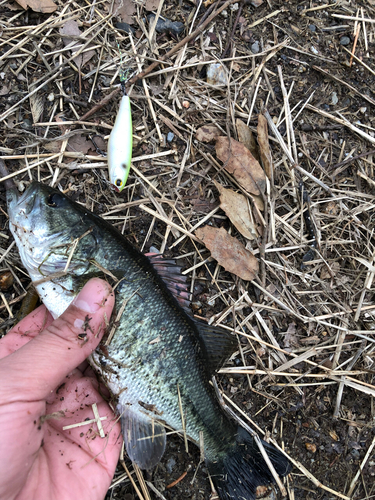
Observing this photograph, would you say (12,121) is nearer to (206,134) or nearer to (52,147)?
(52,147)

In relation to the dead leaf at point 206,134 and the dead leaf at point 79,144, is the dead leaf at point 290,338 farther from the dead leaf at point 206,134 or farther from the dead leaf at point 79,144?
the dead leaf at point 79,144

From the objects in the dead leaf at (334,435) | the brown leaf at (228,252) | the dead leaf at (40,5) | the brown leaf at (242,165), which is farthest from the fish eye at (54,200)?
the dead leaf at (334,435)

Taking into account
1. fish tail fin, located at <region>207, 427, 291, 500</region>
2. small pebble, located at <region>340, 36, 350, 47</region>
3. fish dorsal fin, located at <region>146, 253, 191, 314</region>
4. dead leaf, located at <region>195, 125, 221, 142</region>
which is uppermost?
small pebble, located at <region>340, 36, 350, 47</region>

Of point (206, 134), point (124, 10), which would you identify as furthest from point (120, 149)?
point (124, 10)

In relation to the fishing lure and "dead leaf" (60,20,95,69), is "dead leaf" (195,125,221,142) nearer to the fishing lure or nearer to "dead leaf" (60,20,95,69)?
the fishing lure

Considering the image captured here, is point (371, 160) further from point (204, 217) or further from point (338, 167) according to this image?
point (204, 217)

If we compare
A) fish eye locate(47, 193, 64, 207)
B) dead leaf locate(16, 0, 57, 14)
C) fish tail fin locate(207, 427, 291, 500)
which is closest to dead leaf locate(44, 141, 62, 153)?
fish eye locate(47, 193, 64, 207)
